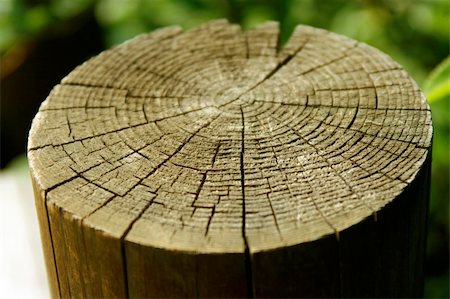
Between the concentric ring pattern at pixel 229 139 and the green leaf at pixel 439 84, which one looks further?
the green leaf at pixel 439 84

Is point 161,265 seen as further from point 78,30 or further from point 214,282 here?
point 78,30

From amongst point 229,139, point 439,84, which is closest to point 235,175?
point 229,139

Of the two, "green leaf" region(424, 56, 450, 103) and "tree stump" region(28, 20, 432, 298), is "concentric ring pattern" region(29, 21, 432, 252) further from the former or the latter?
"green leaf" region(424, 56, 450, 103)

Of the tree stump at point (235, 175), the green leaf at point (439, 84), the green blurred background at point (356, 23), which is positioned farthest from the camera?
the green blurred background at point (356, 23)

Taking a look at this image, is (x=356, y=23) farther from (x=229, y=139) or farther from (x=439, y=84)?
(x=229, y=139)

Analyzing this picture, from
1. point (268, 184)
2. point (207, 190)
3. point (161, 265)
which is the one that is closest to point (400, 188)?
point (268, 184)

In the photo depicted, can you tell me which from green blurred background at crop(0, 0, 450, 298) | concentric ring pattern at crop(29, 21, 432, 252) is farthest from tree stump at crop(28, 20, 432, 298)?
green blurred background at crop(0, 0, 450, 298)

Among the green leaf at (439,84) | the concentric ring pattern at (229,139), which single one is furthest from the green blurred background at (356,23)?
the concentric ring pattern at (229,139)

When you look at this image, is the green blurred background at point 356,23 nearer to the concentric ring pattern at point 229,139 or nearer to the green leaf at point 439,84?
the green leaf at point 439,84

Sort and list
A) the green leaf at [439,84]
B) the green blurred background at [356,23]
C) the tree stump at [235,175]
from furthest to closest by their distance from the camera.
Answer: the green blurred background at [356,23]
the green leaf at [439,84]
the tree stump at [235,175]
